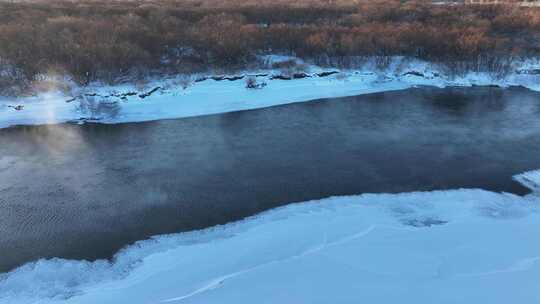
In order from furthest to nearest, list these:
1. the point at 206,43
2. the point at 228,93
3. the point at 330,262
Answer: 1. the point at 206,43
2. the point at 228,93
3. the point at 330,262

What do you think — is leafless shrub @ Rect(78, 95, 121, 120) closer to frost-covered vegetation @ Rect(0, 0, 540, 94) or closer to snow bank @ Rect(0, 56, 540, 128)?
snow bank @ Rect(0, 56, 540, 128)

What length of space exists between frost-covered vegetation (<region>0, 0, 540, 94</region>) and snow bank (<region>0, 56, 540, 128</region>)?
955 millimetres

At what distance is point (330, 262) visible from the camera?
8.35m

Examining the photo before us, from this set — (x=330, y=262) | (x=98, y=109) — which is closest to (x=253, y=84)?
(x=98, y=109)

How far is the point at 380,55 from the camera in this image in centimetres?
2544

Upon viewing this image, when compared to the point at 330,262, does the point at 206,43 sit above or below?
above

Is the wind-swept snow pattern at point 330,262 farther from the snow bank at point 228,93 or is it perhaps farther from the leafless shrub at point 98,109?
the leafless shrub at point 98,109

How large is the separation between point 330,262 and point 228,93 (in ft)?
44.4

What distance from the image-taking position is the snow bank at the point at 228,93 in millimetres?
18119

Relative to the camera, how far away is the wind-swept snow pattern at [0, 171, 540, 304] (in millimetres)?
7387

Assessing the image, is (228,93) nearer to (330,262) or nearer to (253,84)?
(253,84)

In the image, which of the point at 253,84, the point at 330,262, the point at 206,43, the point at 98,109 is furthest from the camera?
the point at 206,43

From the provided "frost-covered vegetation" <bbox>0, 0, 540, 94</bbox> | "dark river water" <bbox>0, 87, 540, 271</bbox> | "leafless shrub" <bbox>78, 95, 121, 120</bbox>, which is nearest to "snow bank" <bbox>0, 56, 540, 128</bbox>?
"leafless shrub" <bbox>78, 95, 121, 120</bbox>

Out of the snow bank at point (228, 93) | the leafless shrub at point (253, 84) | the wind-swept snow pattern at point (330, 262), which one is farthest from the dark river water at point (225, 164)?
the leafless shrub at point (253, 84)
